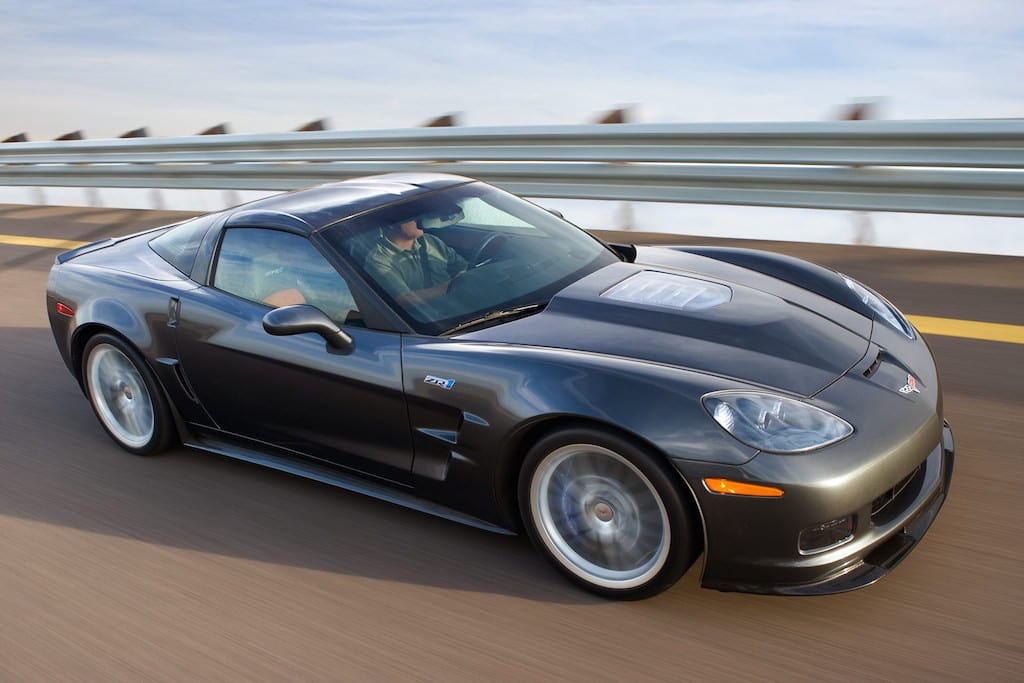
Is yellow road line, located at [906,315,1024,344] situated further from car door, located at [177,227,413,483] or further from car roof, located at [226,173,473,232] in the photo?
car door, located at [177,227,413,483]

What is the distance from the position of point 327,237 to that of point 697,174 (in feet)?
12.7

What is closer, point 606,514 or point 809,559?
point 809,559

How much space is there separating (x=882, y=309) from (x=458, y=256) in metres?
1.65

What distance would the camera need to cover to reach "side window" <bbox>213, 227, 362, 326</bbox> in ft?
12.1

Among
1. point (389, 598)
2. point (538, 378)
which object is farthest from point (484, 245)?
point (389, 598)

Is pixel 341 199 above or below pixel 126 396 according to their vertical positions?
above

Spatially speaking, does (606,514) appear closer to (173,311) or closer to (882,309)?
(882,309)

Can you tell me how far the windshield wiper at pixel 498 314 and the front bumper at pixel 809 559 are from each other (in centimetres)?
110

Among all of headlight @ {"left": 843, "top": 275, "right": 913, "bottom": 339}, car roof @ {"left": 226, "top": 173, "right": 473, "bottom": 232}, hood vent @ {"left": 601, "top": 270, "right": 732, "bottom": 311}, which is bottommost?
headlight @ {"left": 843, "top": 275, "right": 913, "bottom": 339}

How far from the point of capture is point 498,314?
139 inches

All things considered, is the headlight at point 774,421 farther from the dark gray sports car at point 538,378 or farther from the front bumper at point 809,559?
the front bumper at point 809,559

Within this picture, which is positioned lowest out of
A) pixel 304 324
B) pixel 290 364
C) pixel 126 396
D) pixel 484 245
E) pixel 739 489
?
pixel 126 396

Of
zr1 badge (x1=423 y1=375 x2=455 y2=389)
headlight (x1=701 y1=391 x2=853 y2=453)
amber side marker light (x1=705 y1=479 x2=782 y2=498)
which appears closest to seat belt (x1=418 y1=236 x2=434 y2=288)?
zr1 badge (x1=423 y1=375 x2=455 y2=389)

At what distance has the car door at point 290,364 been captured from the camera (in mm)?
3459
